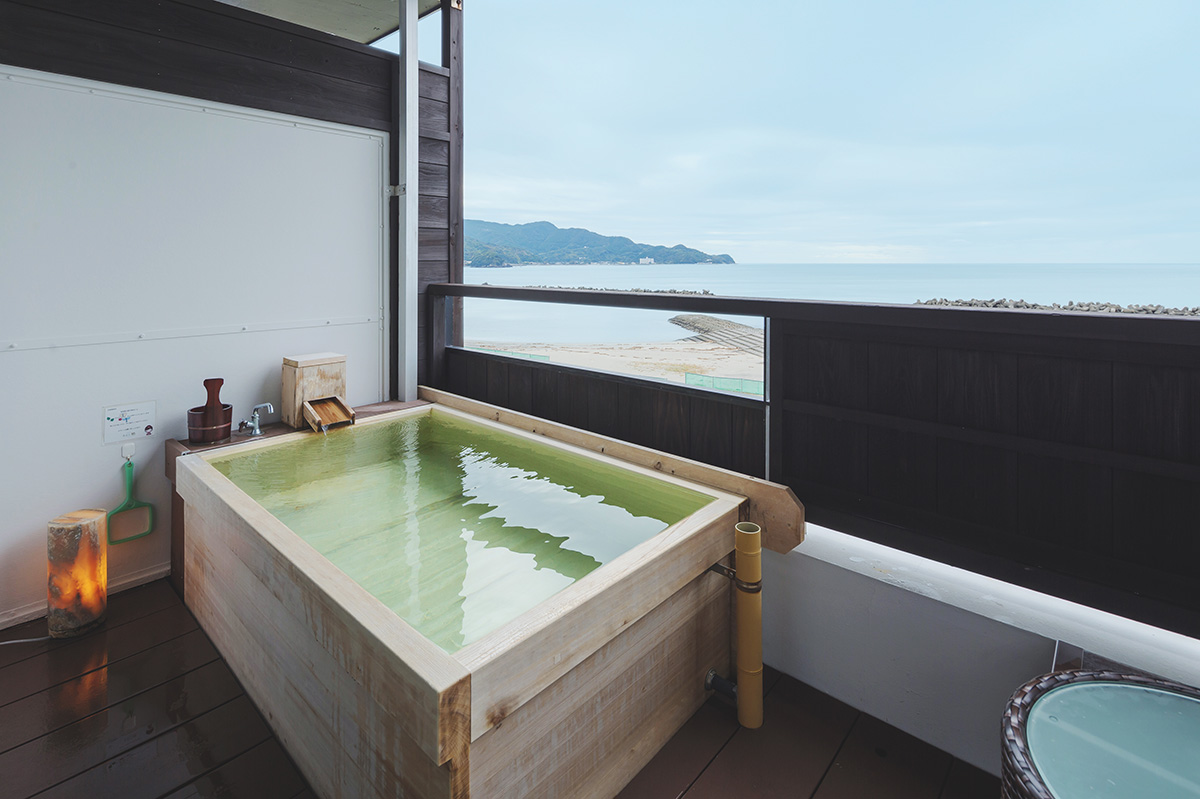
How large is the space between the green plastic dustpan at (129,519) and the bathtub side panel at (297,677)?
520mm

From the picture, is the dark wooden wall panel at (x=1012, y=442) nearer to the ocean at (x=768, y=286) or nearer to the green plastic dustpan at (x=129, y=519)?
the ocean at (x=768, y=286)

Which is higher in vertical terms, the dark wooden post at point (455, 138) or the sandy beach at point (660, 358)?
the dark wooden post at point (455, 138)

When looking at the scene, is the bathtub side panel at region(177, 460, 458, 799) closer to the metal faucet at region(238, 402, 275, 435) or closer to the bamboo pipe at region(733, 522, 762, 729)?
the metal faucet at region(238, 402, 275, 435)

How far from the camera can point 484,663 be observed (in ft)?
3.28

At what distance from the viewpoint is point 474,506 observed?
1978 mm

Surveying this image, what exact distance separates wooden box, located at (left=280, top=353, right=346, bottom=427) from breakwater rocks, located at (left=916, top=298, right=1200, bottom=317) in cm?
242

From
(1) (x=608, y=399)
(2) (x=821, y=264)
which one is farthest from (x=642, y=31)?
(1) (x=608, y=399)

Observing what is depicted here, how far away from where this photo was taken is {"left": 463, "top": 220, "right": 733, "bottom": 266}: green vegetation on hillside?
303 cm

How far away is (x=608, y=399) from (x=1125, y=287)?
1.69 metres

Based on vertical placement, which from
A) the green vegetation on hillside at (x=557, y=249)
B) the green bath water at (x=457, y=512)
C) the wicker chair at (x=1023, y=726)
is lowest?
the wicker chair at (x=1023, y=726)

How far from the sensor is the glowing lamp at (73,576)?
1934mm

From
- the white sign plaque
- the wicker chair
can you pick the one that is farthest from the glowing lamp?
the wicker chair

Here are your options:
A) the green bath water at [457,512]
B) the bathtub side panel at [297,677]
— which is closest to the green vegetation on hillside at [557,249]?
the green bath water at [457,512]

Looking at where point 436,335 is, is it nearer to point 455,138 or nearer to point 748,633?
point 455,138
